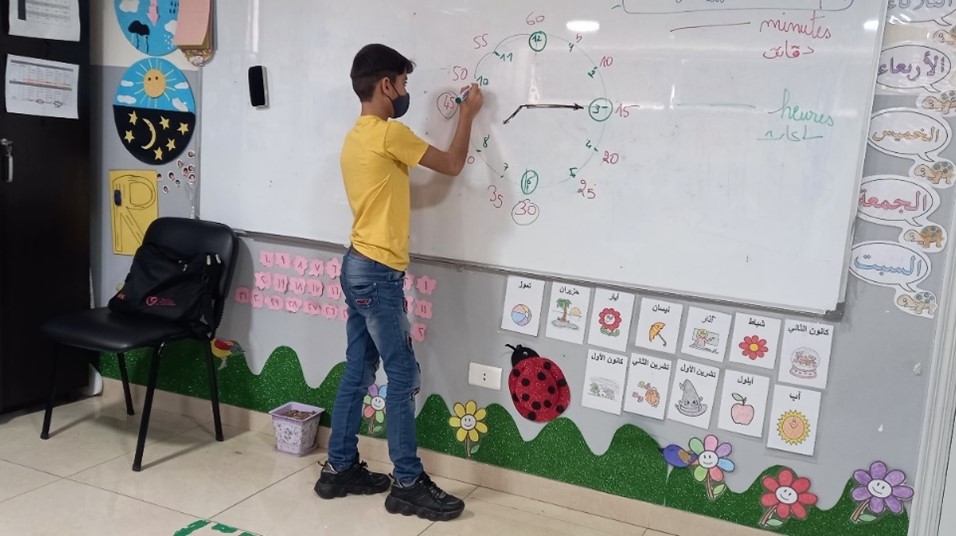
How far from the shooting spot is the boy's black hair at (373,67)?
2332 mm

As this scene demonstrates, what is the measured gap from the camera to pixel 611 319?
8.00 feet

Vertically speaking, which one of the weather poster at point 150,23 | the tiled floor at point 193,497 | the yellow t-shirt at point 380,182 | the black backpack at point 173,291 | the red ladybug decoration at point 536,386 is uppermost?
the weather poster at point 150,23

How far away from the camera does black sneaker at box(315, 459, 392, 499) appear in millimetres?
2564

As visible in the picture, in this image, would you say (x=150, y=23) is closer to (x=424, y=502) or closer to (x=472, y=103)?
(x=472, y=103)

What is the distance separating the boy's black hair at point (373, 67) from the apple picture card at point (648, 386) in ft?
3.71

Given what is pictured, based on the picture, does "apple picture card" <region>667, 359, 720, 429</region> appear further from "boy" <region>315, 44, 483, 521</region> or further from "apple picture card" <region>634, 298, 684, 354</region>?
"boy" <region>315, 44, 483, 521</region>

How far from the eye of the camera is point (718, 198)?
2262mm

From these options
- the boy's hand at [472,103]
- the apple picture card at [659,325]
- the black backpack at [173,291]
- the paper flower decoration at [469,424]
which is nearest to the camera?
the apple picture card at [659,325]

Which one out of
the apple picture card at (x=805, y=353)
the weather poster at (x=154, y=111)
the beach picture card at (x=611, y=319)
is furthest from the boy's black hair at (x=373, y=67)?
the apple picture card at (x=805, y=353)

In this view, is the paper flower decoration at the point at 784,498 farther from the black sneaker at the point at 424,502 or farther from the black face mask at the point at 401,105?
the black face mask at the point at 401,105

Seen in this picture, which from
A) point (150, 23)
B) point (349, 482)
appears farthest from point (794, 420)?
point (150, 23)

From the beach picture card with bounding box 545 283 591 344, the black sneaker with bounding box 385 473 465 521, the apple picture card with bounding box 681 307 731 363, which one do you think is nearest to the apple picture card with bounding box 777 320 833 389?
the apple picture card with bounding box 681 307 731 363

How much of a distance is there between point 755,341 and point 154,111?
2399 mm

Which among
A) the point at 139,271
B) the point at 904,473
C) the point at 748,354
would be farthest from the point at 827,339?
the point at 139,271
